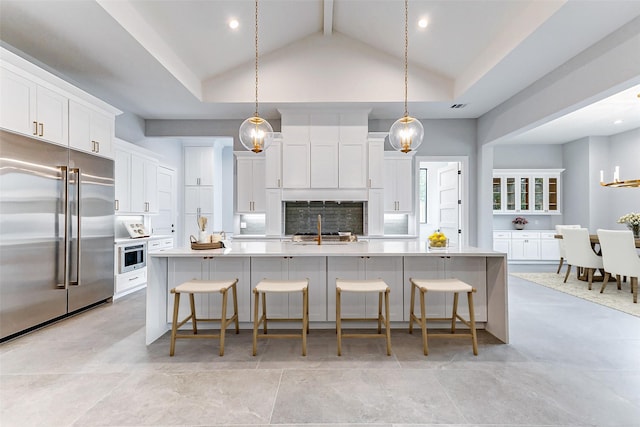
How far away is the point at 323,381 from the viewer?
2.15 metres

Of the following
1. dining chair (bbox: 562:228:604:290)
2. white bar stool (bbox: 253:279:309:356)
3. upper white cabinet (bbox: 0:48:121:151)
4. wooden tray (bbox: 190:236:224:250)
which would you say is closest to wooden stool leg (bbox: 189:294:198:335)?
wooden tray (bbox: 190:236:224:250)

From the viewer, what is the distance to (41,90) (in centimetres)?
301

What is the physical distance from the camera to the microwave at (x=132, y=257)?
4312 millimetres

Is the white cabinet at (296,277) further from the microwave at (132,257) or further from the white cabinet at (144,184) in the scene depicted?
the white cabinet at (144,184)

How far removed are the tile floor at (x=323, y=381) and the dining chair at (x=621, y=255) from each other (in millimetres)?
1585

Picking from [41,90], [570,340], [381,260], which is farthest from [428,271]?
[41,90]

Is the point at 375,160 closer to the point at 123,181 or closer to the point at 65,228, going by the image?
the point at 123,181

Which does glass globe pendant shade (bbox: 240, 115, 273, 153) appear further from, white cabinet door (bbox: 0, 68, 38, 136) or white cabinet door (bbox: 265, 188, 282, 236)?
white cabinet door (bbox: 265, 188, 282, 236)

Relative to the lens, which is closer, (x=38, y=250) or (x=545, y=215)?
(x=38, y=250)

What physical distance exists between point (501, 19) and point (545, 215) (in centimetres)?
608

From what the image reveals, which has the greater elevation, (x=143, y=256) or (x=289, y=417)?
(x=143, y=256)

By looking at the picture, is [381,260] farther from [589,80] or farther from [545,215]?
[545,215]

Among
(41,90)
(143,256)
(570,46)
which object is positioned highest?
(570,46)

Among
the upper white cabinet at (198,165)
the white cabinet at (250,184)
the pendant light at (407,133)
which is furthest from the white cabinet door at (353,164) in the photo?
the upper white cabinet at (198,165)
